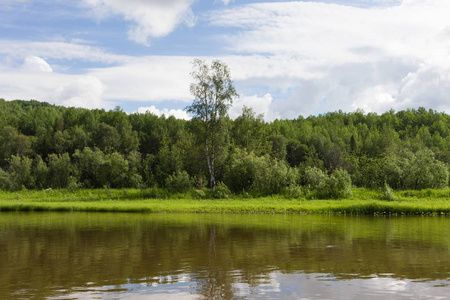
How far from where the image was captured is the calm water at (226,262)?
40.5 feet

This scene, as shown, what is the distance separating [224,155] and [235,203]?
16209mm

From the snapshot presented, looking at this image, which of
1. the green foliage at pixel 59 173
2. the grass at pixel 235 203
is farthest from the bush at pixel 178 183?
the green foliage at pixel 59 173

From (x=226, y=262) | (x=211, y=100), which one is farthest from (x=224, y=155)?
(x=226, y=262)

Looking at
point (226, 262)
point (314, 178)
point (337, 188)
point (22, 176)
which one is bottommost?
point (226, 262)

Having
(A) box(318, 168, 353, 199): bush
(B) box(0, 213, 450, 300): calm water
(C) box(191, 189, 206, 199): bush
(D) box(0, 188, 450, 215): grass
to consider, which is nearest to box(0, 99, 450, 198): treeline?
(A) box(318, 168, 353, 199): bush

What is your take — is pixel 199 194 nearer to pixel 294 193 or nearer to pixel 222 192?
pixel 222 192

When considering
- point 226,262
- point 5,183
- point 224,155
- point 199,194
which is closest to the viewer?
point 226,262

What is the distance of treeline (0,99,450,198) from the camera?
5272 centimetres

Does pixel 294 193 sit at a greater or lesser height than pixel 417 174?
lesser

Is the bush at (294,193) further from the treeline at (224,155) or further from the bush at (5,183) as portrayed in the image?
the bush at (5,183)

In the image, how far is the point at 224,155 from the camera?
197 feet

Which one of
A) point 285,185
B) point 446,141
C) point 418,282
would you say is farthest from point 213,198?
point 446,141

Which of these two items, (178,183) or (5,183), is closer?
(178,183)

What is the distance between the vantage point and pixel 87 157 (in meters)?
78.5
